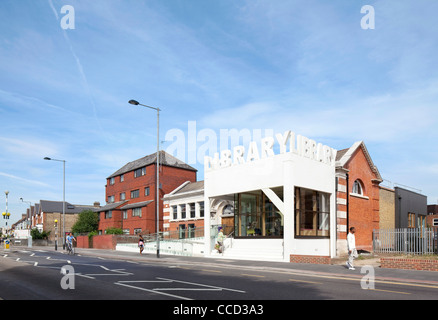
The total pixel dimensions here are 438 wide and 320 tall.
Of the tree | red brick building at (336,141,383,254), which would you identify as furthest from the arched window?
the tree

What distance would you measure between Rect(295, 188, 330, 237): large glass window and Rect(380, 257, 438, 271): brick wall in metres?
6.38

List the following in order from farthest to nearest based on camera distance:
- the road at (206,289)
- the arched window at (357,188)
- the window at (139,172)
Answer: the window at (139,172) < the arched window at (357,188) < the road at (206,289)

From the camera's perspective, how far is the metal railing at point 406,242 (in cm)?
2381

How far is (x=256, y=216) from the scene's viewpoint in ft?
82.9

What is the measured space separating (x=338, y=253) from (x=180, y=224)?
2158 cm

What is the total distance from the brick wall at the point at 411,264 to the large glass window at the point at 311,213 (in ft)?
20.9

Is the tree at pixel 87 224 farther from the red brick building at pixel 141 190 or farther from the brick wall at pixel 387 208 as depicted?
the brick wall at pixel 387 208

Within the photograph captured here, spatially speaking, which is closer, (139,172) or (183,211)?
(183,211)

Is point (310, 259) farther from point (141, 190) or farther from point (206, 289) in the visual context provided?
point (141, 190)

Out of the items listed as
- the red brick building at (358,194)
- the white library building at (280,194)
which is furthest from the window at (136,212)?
the red brick building at (358,194)

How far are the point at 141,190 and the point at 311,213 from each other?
32211 mm

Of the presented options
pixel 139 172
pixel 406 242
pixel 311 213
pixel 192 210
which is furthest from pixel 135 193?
pixel 406 242
